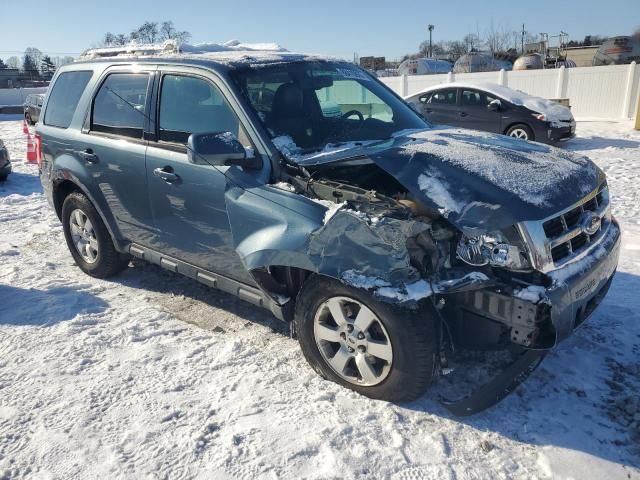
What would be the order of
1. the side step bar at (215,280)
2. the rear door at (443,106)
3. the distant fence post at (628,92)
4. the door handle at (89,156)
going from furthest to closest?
the distant fence post at (628,92) → the rear door at (443,106) → the door handle at (89,156) → the side step bar at (215,280)

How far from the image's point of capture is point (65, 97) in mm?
5117

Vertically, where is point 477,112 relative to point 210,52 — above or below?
below

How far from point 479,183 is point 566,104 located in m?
13.2

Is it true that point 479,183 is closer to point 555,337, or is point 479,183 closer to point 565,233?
point 565,233

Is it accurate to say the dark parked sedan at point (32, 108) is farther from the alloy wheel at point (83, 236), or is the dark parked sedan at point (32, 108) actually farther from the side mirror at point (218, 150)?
the side mirror at point (218, 150)

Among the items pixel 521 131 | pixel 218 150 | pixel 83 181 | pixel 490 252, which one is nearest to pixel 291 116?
pixel 218 150

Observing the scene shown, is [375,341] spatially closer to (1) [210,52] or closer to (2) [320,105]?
(2) [320,105]

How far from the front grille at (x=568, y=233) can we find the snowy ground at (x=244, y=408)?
869 mm

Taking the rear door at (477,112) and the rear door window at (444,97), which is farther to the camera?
the rear door window at (444,97)

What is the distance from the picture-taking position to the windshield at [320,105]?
12.1ft

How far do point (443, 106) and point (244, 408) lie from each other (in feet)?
37.5

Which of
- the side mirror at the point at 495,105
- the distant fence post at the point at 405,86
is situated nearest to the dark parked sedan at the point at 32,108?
the distant fence post at the point at 405,86

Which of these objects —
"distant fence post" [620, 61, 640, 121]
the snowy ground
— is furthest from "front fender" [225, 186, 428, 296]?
"distant fence post" [620, 61, 640, 121]

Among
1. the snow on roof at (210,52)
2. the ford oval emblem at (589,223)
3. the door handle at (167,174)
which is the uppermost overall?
the snow on roof at (210,52)
